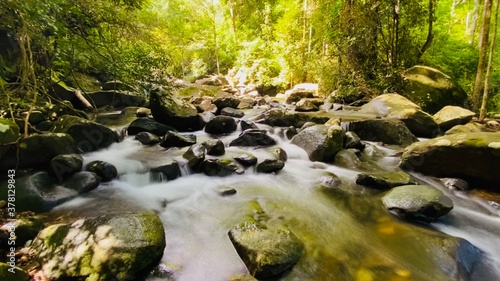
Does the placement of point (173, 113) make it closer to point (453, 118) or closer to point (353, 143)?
point (353, 143)

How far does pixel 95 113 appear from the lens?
9367 millimetres

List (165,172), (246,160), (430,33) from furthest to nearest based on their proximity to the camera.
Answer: (430,33) → (246,160) → (165,172)

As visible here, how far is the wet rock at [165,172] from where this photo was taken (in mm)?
4699

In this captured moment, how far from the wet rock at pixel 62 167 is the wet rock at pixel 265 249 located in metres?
2.83

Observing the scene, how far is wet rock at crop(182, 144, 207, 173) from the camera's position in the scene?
5.02 m

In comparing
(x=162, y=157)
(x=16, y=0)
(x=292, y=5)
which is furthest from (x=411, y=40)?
(x=16, y=0)

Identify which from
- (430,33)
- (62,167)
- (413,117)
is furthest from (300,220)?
(430,33)

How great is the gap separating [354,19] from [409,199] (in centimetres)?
862

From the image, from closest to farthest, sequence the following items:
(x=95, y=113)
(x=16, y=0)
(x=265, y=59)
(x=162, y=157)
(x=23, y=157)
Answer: (x=16, y=0) < (x=23, y=157) < (x=162, y=157) < (x=95, y=113) < (x=265, y=59)

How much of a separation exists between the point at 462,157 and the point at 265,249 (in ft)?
12.7

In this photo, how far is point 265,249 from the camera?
2.61 metres

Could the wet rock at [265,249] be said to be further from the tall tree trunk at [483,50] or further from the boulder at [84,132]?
the tall tree trunk at [483,50]

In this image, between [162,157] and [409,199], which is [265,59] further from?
[409,199]

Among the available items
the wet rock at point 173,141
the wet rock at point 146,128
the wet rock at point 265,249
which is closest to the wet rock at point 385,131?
the wet rock at point 173,141
